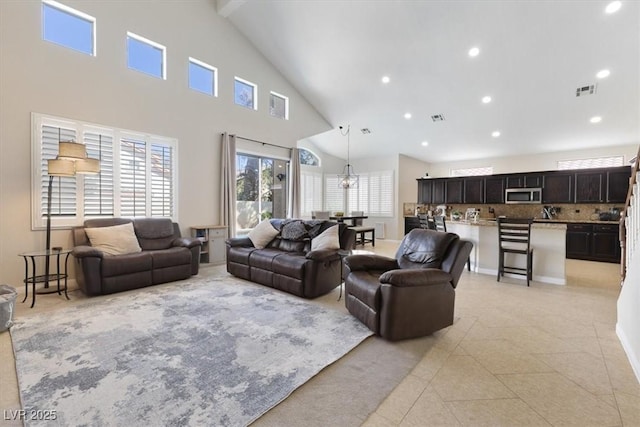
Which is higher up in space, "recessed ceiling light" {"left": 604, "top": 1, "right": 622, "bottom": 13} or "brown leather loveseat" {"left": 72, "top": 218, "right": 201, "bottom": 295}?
"recessed ceiling light" {"left": 604, "top": 1, "right": 622, "bottom": 13}

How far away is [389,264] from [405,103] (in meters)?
4.82

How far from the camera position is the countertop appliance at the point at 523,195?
756 cm

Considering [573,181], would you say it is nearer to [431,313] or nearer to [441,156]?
[441,156]

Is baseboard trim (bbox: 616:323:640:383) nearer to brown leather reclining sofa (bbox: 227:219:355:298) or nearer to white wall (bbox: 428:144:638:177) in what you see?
brown leather reclining sofa (bbox: 227:219:355:298)

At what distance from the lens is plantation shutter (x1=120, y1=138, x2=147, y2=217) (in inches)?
192

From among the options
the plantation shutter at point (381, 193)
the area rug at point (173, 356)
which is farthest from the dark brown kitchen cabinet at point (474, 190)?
the area rug at point (173, 356)

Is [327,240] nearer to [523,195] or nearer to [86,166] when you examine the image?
[86,166]

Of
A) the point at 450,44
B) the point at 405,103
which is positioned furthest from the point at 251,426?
the point at 405,103

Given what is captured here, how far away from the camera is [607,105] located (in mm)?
5625

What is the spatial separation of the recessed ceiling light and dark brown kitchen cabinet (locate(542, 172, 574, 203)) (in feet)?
13.7

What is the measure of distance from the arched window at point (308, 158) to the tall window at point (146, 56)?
472cm

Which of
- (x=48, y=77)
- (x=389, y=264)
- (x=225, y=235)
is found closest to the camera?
(x=389, y=264)

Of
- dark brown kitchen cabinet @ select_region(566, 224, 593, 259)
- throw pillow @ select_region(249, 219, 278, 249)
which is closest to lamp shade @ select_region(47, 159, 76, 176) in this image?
throw pillow @ select_region(249, 219, 278, 249)

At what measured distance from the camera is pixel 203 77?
593 cm
